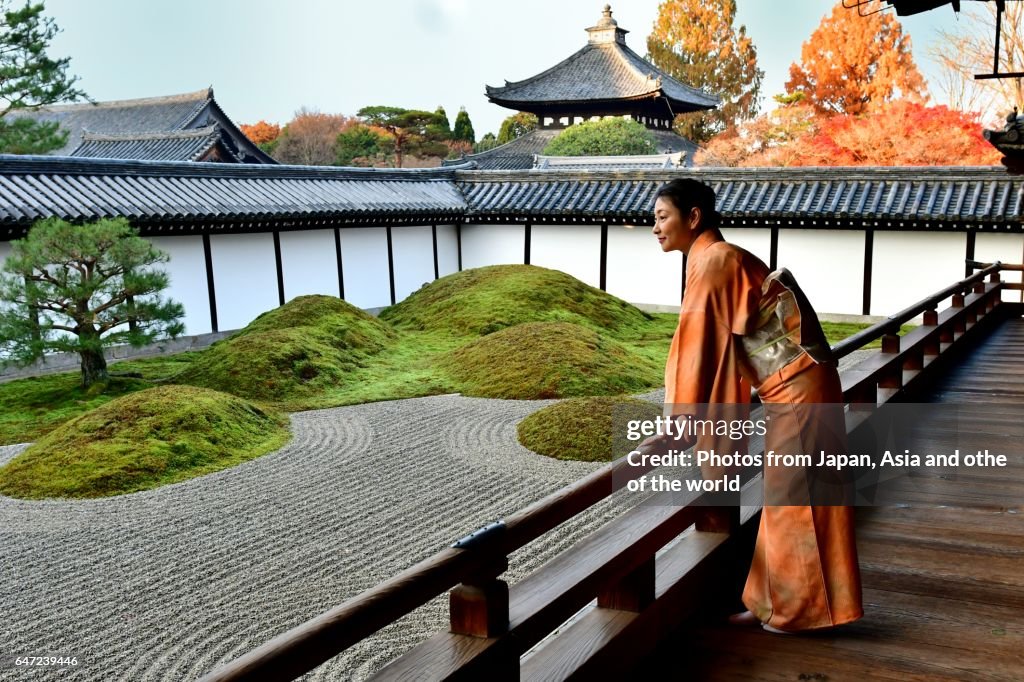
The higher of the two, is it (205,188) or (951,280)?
(205,188)

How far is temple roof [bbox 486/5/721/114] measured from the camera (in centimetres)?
3709

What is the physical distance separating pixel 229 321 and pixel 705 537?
14.0 metres

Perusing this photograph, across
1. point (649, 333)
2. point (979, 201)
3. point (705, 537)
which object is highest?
point (979, 201)

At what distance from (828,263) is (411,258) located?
898 cm

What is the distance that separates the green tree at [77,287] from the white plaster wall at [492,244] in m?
10.3

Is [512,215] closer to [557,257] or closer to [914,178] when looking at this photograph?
[557,257]

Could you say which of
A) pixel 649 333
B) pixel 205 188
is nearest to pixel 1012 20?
pixel 649 333

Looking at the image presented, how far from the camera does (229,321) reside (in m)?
16.1

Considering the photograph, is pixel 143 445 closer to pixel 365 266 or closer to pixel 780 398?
pixel 780 398

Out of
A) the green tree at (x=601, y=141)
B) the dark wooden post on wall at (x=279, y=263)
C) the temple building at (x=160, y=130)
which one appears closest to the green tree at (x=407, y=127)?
the temple building at (x=160, y=130)

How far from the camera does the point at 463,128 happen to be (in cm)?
5178

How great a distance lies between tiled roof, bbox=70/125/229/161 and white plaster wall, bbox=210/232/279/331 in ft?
30.2

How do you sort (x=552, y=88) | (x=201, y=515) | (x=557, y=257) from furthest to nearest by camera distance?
(x=552, y=88), (x=557, y=257), (x=201, y=515)

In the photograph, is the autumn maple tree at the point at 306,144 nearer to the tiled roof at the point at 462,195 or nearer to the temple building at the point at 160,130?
the temple building at the point at 160,130
